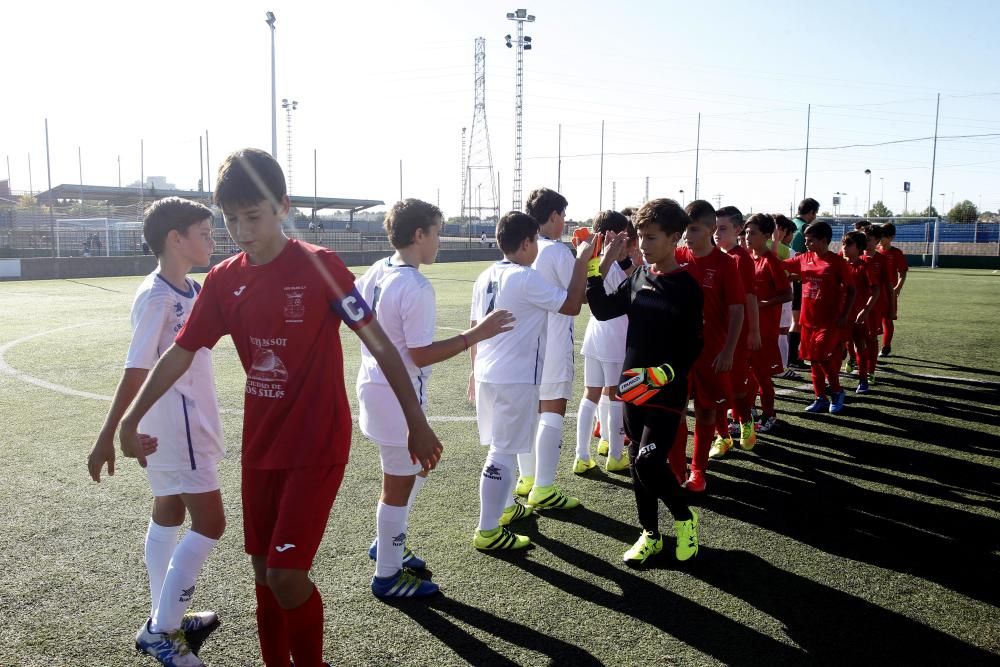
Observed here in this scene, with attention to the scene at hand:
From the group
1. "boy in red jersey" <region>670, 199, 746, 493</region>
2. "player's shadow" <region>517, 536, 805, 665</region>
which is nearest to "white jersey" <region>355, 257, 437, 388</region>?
"player's shadow" <region>517, 536, 805, 665</region>

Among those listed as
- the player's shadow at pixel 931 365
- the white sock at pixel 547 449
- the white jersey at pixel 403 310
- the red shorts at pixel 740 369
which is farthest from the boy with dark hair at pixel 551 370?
the player's shadow at pixel 931 365

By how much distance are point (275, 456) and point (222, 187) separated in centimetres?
93

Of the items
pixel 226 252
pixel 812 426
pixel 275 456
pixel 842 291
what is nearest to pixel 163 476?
pixel 275 456

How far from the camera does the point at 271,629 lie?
270 cm

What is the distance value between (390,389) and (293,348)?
3.55 feet

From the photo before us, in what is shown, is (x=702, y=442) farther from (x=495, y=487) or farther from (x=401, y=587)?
(x=401, y=587)

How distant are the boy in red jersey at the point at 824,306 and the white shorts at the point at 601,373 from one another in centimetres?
296

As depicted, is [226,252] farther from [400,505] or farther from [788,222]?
[400,505]

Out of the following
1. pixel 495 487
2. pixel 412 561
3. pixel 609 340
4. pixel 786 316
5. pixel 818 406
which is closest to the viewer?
pixel 412 561

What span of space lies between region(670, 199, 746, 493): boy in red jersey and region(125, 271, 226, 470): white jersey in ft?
9.57

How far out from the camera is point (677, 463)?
485cm

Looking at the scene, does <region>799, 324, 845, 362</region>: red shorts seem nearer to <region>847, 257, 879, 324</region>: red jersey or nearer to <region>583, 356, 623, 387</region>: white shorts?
<region>847, 257, 879, 324</region>: red jersey

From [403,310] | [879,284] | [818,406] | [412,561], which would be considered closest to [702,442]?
[412,561]

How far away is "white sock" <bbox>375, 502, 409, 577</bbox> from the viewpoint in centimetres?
368
